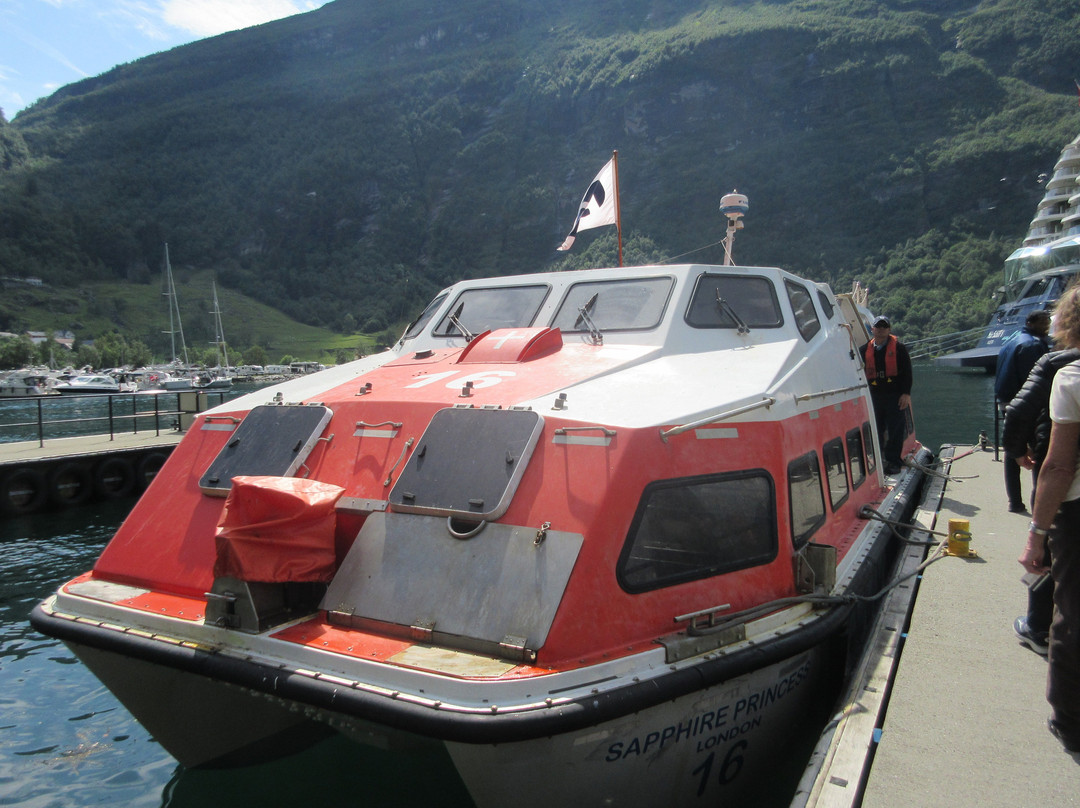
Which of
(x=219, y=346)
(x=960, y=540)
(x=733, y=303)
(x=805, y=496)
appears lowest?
(x=960, y=540)

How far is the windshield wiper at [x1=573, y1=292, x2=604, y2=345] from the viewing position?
15.9 ft

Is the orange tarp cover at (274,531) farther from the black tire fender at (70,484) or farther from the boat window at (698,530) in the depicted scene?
the black tire fender at (70,484)

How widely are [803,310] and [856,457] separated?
123 centimetres

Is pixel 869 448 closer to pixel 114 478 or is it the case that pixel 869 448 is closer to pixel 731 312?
pixel 731 312

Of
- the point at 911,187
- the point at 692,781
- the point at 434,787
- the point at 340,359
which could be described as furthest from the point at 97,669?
the point at 911,187

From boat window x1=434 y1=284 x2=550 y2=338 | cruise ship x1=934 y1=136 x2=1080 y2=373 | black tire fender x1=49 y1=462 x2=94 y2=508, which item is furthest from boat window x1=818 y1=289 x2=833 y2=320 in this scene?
cruise ship x1=934 y1=136 x2=1080 y2=373

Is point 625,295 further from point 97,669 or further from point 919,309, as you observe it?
point 919,309

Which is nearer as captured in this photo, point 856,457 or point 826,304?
point 856,457

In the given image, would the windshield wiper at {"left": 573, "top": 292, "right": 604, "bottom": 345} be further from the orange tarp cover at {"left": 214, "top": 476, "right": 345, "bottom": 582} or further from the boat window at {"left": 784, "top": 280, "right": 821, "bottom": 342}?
the orange tarp cover at {"left": 214, "top": 476, "right": 345, "bottom": 582}

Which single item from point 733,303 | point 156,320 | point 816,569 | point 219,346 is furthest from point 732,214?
point 156,320

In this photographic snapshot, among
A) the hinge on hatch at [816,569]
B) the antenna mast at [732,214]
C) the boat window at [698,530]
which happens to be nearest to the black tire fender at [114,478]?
the antenna mast at [732,214]

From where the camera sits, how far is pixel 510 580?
3014mm

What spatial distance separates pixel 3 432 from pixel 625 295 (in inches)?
1134

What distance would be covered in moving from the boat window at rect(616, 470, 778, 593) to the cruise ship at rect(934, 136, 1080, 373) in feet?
134
